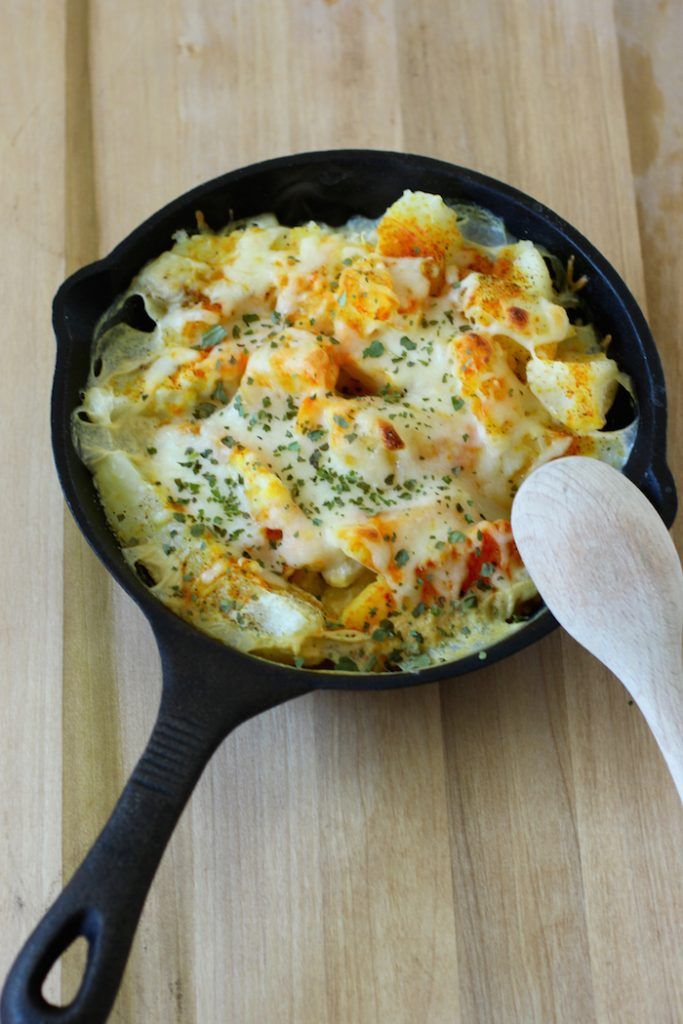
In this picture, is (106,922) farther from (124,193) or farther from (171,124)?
(171,124)

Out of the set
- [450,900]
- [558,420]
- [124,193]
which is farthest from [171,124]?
[450,900]

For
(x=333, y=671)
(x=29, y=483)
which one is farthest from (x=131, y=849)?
(x=29, y=483)

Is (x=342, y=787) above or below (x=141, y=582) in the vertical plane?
below

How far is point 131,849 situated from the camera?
1350 millimetres

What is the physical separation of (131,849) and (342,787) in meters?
0.45

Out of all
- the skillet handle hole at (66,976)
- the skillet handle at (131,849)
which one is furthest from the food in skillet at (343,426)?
the skillet handle hole at (66,976)

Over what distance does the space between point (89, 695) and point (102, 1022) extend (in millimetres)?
590

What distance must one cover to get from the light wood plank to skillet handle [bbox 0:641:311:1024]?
12.8 inches

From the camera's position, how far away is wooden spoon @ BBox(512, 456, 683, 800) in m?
1.52

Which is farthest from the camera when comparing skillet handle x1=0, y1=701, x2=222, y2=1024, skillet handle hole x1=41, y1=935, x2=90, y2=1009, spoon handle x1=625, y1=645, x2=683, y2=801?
skillet handle hole x1=41, y1=935, x2=90, y2=1009

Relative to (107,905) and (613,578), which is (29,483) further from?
(613,578)

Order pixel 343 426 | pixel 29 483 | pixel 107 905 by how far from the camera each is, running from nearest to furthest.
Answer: pixel 107 905
pixel 343 426
pixel 29 483

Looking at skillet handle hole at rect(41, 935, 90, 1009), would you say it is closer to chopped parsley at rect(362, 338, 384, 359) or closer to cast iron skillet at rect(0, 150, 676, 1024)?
cast iron skillet at rect(0, 150, 676, 1024)

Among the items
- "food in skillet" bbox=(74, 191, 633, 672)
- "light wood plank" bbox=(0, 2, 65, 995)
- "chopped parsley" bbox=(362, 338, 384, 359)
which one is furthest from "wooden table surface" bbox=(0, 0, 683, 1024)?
"chopped parsley" bbox=(362, 338, 384, 359)
